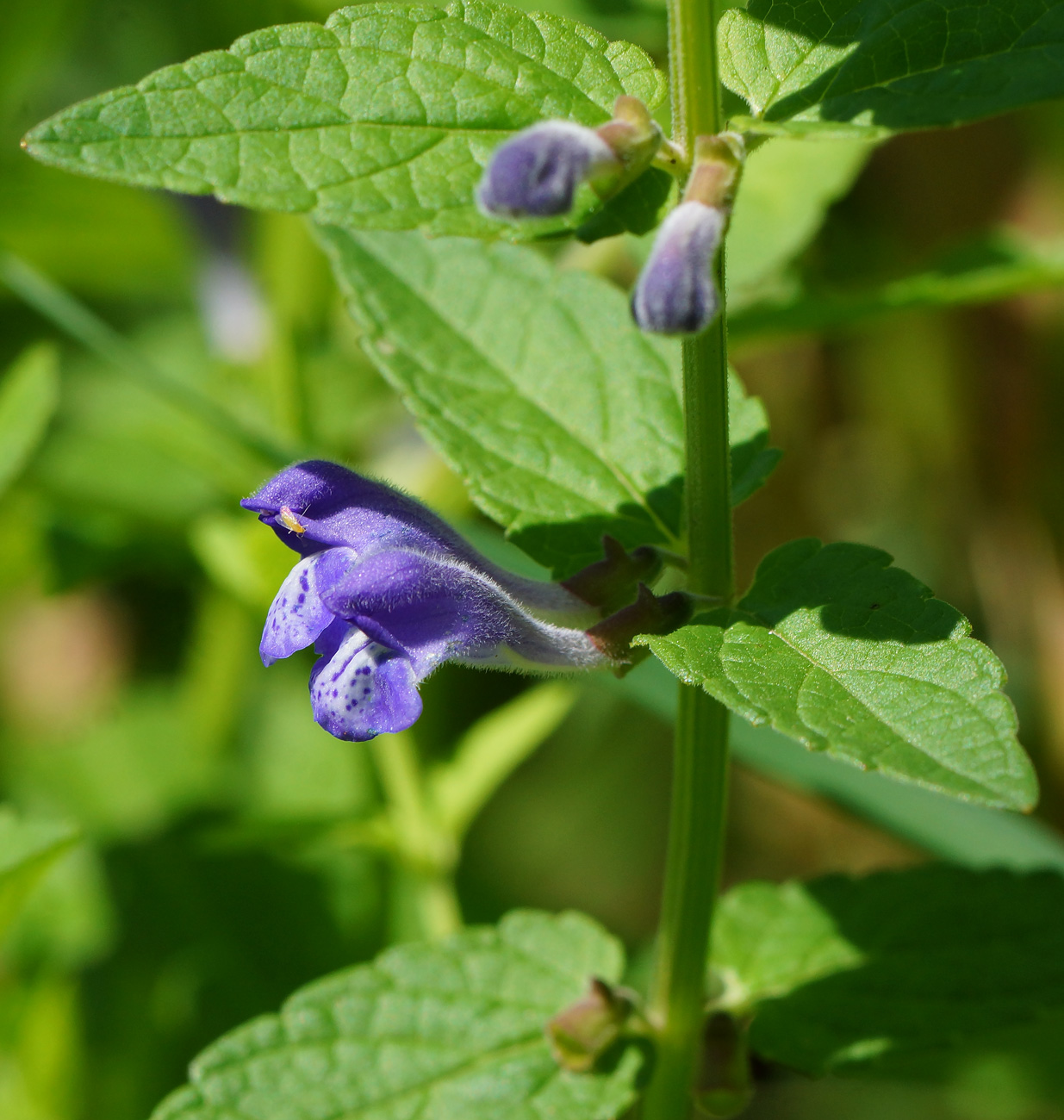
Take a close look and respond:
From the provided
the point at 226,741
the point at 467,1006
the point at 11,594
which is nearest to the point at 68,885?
the point at 226,741

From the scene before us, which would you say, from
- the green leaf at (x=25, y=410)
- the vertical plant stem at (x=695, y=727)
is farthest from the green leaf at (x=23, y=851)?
the vertical plant stem at (x=695, y=727)

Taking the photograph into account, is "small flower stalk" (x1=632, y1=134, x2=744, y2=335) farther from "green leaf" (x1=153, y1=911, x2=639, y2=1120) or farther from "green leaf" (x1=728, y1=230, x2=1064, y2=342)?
"green leaf" (x1=728, y1=230, x2=1064, y2=342)

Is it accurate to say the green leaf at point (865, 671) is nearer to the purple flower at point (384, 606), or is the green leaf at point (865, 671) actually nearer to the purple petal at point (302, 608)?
the purple flower at point (384, 606)

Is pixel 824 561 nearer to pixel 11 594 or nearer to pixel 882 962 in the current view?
pixel 882 962

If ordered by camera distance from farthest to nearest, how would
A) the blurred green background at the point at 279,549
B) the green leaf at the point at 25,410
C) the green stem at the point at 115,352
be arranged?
the blurred green background at the point at 279,549
the green stem at the point at 115,352
the green leaf at the point at 25,410

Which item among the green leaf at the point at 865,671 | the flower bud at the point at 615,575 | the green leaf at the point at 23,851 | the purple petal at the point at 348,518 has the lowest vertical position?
the green leaf at the point at 23,851

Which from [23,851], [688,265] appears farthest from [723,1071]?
[688,265]

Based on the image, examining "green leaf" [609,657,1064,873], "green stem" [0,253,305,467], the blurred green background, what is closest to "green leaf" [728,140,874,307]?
the blurred green background
